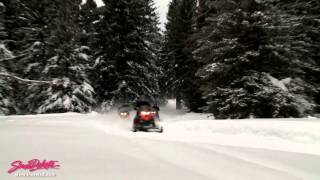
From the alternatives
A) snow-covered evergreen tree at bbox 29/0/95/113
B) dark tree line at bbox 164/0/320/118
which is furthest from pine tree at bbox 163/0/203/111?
dark tree line at bbox 164/0/320/118

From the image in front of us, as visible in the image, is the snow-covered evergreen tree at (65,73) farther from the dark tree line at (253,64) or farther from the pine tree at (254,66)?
the pine tree at (254,66)

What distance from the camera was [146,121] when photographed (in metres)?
12.9

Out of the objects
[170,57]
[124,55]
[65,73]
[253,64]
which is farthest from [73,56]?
[253,64]

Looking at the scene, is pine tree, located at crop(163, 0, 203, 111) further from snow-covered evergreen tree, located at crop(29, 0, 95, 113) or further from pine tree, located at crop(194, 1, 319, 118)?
pine tree, located at crop(194, 1, 319, 118)

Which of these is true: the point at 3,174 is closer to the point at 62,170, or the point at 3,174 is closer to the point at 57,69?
the point at 62,170

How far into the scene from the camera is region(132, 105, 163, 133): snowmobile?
42.0 feet

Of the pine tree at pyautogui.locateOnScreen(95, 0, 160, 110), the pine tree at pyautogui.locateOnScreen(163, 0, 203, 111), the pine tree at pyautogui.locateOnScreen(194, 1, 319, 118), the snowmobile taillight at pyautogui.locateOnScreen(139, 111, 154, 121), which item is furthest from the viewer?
the pine tree at pyautogui.locateOnScreen(163, 0, 203, 111)

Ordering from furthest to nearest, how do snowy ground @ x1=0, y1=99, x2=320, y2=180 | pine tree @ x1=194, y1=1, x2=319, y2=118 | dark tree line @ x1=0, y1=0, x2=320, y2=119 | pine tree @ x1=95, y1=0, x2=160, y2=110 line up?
pine tree @ x1=95, y1=0, x2=160, y2=110 → dark tree line @ x1=0, y1=0, x2=320, y2=119 → pine tree @ x1=194, y1=1, x2=319, y2=118 → snowy ground @ x1=0, y1=99, x2=320, y2=180

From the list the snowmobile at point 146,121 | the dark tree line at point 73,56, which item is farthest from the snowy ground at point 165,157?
the dark tree line at point 73,56

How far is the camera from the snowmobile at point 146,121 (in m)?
12.8

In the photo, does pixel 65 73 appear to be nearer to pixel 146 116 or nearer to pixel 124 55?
pixel 124 55

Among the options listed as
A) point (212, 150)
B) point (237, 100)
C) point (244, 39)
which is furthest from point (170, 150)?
point (244, 39)

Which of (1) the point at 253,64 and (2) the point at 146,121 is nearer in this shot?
(2) the point at 146,121

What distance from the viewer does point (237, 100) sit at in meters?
14.5
